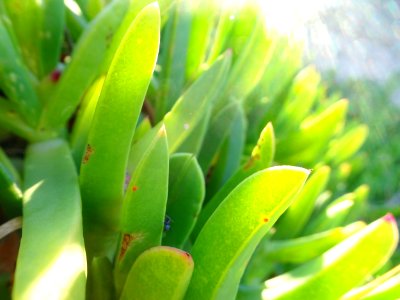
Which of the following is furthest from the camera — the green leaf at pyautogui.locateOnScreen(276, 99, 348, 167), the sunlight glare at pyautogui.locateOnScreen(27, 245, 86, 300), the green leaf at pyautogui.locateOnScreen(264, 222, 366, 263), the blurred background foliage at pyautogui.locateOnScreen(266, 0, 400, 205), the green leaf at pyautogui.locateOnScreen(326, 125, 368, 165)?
the blurred background foliage at pyautogui.locateOnScreen(266, 0, 400, 205)

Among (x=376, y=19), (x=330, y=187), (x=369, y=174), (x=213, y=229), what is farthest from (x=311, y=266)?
(x=376, y=19)

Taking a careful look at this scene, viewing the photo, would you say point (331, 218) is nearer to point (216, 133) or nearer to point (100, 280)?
point (216, 133)

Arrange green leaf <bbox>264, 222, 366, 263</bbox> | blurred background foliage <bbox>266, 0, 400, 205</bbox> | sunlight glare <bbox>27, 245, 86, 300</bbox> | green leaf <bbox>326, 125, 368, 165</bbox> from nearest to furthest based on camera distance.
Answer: sunlight glare <bbox>27, 245, 86, 300</bbox>, green leaf <bbox>264, 222, 366, 263</bbox>, green leaf <bbox>326, 125, 368, 165</bbox>, blurred background foliage <bbox>266, 0, 400, 205</bbox>

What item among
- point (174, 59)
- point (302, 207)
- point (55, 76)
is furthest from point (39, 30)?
point (302, 207)

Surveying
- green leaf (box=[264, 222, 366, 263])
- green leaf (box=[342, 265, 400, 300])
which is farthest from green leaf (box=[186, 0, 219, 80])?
green leaf (box=[342, 265, 400, 300])

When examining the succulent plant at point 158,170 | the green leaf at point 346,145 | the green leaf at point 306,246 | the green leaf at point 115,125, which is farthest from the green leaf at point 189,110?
the green leaf at point 346,145

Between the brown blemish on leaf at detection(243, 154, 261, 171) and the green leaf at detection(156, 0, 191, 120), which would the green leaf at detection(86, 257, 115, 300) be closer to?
the brown blemish on leaf at detection(243, 154, 261, 171)
